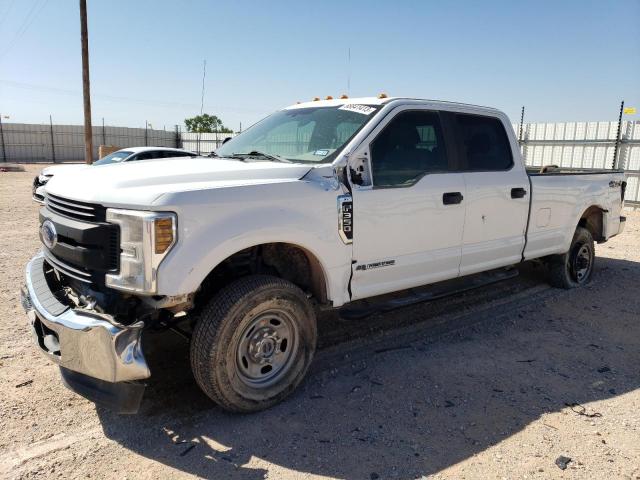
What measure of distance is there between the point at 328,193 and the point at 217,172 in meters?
0.75

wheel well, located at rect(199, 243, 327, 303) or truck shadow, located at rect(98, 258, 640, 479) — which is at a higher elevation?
wheel well, located at rect(199, 243, 327, 303)

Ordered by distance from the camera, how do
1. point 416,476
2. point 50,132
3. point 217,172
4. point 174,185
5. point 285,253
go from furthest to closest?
point 50,132 < point 285,253 < point 217,172 < point 174,185 < point 416,476

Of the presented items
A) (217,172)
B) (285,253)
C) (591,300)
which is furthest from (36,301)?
(591,300)

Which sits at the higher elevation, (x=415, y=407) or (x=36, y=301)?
(x=36, y=301)

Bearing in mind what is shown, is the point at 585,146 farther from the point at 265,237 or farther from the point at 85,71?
the point at 85,71

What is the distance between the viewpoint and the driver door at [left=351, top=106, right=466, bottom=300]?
148 inches

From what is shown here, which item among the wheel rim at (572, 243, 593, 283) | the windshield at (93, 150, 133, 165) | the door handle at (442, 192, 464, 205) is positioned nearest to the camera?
the door handle at (442, 192, 464, 205)

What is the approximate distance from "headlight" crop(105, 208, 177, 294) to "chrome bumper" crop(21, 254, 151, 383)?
0.76ft

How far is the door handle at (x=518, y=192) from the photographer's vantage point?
16.1 feet

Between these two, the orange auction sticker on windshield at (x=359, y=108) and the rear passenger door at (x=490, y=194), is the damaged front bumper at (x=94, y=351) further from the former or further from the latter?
the rear passenger door at (x=490, y=194)

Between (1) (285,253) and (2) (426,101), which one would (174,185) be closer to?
(1) (285,253)

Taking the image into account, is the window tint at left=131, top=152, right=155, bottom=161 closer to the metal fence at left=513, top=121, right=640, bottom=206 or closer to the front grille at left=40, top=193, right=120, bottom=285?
the front grille at left=40, top=193, right=120, bottom=285

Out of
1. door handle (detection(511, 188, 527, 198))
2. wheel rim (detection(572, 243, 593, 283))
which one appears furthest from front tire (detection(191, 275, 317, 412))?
wheel rim (detection(572, 243, 593, 283))

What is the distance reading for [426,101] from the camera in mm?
4414
